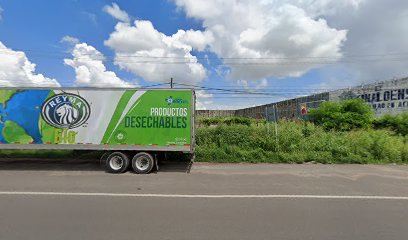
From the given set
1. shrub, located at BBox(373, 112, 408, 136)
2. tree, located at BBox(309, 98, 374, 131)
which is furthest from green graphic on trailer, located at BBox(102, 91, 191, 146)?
shrub, located at BBox(373, 112, 408, 136)

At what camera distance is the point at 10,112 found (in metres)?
9.09

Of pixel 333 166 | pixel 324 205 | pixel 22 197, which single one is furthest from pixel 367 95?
pixel 22 197

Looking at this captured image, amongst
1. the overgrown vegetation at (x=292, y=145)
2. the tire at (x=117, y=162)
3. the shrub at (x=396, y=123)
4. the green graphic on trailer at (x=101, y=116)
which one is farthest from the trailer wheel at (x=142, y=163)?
the shrub at (x=396, y=123)

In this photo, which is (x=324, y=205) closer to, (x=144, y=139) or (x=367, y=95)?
(x=144, y=139)

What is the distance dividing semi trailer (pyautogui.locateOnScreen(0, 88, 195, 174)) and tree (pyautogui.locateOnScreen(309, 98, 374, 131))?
12.6 meters

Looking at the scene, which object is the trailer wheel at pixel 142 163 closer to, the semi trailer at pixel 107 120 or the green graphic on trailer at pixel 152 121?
the semi trailer at pixel 107 120

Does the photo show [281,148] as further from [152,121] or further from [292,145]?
[152,121]

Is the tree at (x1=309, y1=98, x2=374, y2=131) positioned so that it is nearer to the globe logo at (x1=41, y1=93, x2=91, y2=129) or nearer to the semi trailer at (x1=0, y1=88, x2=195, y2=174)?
the semi trailer at (x1=0, y1=88, x2=195, y2=174)

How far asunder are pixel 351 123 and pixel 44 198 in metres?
18.1

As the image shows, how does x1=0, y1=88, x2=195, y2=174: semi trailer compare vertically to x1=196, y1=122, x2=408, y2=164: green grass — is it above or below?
above

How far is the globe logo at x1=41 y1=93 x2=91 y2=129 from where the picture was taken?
8977 millimetres

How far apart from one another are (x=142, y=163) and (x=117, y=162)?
83 centimetres

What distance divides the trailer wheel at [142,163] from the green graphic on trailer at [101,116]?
41cm

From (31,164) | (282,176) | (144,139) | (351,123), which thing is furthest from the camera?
(351,123)
